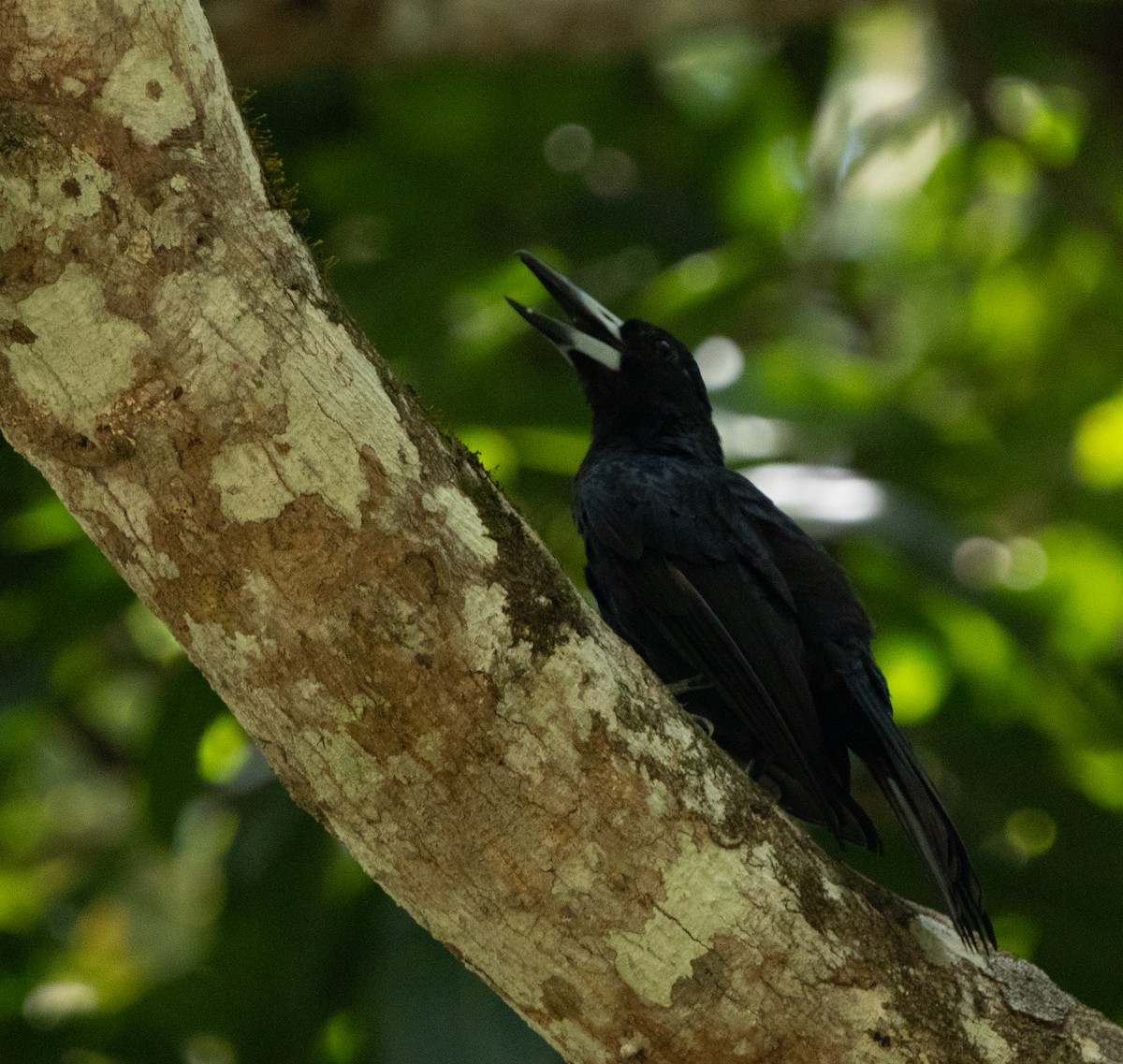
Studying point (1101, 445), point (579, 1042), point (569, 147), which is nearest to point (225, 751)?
point (579, 1042)

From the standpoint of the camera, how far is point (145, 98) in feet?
6.37

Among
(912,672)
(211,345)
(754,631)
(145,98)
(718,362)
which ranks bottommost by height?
(912,672)

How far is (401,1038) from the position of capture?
3574mm

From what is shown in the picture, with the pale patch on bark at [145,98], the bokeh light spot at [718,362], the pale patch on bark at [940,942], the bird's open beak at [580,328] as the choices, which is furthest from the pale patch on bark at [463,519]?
the bokeh light spot at [718,362]

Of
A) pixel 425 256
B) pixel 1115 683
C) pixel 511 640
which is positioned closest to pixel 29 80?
pixel 511 640

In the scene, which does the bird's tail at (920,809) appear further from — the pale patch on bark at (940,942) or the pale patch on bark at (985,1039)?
the pale patch on bark at (985,1039)

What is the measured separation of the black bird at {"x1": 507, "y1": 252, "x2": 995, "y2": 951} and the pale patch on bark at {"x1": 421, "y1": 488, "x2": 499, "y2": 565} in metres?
1.01

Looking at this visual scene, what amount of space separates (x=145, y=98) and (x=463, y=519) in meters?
0.68

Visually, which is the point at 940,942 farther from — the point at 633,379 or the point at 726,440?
the point at 726,440

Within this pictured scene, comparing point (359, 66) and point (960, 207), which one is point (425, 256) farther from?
point (960, 207)

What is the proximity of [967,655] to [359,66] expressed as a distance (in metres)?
2.88

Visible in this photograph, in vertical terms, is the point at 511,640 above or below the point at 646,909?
above

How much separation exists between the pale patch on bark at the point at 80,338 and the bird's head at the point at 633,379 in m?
2.00

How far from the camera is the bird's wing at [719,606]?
298 centimetres
